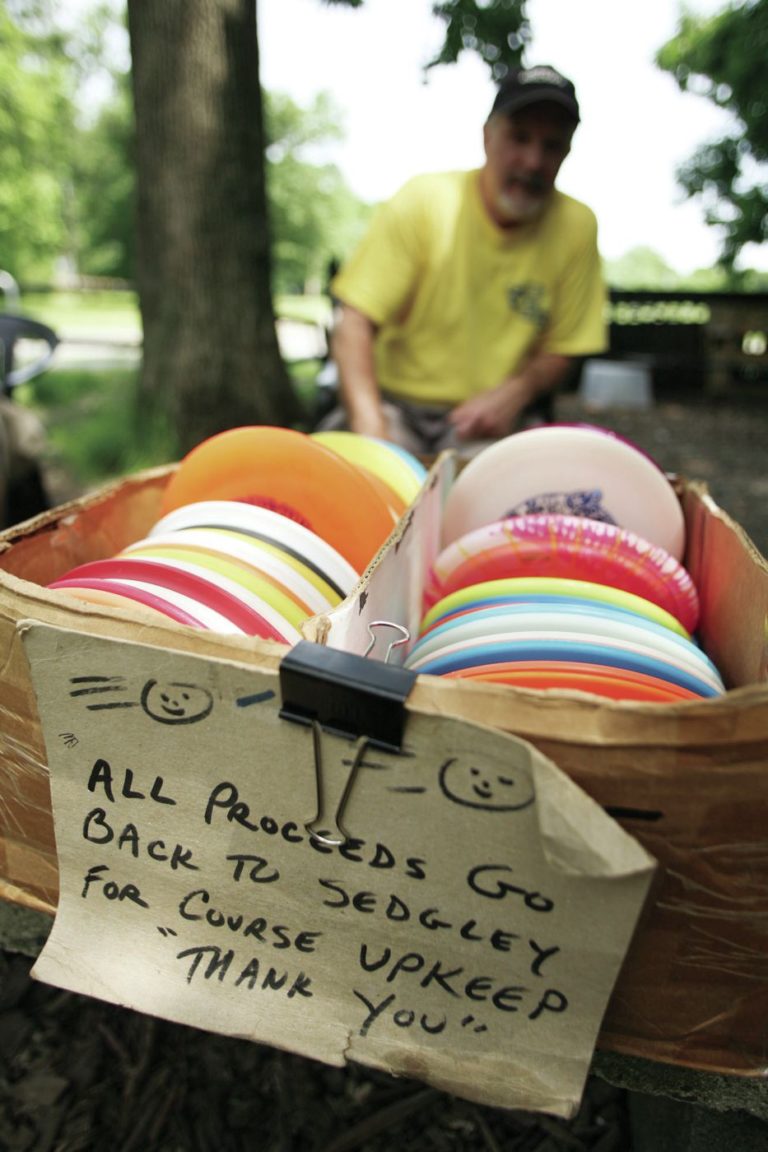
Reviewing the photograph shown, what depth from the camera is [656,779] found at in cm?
67

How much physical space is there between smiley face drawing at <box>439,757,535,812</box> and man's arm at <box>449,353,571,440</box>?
1.88 m

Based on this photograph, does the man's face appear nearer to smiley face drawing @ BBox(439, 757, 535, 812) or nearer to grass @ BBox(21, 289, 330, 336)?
smiley face drawing @ BBox(439, 757, 535, 812)

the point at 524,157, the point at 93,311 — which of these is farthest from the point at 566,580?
the point at 93,311

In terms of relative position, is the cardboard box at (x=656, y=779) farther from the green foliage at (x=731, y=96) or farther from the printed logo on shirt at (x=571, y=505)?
the green foliage at (x=731, y=96)

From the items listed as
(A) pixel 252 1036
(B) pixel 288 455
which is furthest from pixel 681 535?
(A) pixel 252 1036

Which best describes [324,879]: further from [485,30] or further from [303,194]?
[303,194]

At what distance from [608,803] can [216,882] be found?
41 centimetres

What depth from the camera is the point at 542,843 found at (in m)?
0.66

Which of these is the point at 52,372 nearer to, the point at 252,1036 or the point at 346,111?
the point at 252,1036

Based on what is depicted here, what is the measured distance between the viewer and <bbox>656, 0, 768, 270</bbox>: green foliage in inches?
290

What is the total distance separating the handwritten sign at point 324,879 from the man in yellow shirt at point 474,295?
1.61 metres

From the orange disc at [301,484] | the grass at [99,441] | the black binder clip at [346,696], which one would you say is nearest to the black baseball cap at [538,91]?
the orange disc at [301,484]

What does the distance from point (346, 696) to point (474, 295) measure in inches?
86.0

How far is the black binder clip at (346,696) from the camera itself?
2.14 ft
